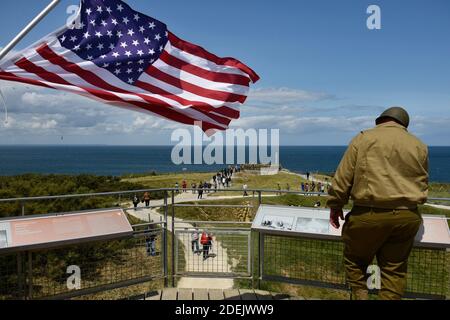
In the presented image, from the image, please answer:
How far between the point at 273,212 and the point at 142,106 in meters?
2.29

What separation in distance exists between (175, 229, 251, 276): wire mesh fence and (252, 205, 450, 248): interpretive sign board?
0.72m

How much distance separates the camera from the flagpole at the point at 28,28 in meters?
4.07

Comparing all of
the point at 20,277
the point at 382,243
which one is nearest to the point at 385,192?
the point at 382,243

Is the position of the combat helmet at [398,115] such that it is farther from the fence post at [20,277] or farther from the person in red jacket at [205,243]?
the fence post at [20,277]

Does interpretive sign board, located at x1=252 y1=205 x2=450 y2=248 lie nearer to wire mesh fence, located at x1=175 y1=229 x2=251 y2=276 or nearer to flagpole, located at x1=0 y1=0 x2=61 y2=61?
wire mesh fence, located at x1=175 y1=229 x2=251 y2=276

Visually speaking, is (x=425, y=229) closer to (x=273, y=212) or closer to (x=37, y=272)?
(x=273, y=212)

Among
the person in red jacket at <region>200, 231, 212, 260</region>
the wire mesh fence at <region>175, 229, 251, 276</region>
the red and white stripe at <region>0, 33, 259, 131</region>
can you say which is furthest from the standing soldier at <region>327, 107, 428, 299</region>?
the person in red jacket at <region>200, 231, 212, 260</region>

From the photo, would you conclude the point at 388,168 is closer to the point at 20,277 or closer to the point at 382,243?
the point at 382,243

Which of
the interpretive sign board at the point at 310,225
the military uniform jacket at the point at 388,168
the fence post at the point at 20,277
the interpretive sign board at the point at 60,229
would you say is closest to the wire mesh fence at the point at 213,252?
Result: the interpretive sign board at the point at 310,225

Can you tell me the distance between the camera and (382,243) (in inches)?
144

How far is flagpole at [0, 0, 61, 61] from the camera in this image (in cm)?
407

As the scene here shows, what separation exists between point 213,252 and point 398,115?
12.3 feet

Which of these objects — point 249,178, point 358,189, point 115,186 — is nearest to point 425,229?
point 358,189

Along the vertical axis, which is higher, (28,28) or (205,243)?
(28,28)
